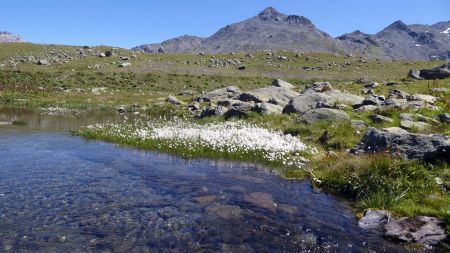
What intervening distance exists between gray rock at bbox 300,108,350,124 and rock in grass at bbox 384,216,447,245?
620 inches

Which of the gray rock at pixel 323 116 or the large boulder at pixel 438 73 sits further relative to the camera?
the large boulder at pixel 438 73

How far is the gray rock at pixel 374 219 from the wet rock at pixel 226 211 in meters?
3.90

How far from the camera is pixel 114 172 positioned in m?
19.1

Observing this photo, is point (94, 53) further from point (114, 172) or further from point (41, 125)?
point (114, 172)

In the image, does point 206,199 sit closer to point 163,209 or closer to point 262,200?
point 163,209

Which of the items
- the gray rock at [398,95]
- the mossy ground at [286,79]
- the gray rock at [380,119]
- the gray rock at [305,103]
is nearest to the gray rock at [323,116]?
the mossy ground at [286,79]

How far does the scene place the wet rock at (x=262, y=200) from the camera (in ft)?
47.9

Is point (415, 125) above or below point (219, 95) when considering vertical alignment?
below

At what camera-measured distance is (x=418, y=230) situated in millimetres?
12383

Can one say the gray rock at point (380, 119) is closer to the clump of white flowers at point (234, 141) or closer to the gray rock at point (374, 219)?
the clump of white flowers at point (234, 141)

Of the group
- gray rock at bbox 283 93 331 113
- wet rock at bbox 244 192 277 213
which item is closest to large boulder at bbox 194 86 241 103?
gray rock at bbox 283 93 331 113

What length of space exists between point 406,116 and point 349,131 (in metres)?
3.94

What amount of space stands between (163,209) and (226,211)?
6.89ft

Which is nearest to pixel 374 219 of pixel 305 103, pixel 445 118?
pixel 445 118
